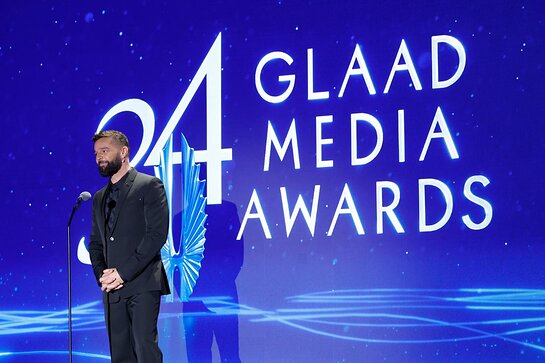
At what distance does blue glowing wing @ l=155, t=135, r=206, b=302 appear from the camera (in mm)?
5383

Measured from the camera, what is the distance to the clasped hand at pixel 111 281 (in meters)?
4.13

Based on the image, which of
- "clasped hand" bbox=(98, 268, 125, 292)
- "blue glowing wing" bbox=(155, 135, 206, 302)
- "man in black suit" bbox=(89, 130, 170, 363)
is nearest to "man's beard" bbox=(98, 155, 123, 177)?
"man in black suit" bbox=(89, 130, 170, 363)

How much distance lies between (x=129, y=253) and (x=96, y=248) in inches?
10.7

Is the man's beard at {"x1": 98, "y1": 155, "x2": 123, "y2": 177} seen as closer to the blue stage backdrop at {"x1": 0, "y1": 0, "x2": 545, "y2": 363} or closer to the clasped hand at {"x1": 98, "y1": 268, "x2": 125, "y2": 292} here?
the clasped hand at {"x1": 98, "y1": 268, "x2": 125, "y2": 292}

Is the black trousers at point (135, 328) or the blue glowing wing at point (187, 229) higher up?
the blue glowing wing at point (187, 229)

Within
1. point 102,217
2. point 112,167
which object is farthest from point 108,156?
point 102,217

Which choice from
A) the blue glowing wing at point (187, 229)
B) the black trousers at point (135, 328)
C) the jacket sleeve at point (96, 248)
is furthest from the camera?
the blue glowing wing at point (187, 229)

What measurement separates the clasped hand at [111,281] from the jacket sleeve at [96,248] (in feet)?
0.58

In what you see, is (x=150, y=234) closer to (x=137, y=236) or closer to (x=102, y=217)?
(x=137, y=236)

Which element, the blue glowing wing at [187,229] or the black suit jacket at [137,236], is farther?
the blue glowing wing at [187,229]

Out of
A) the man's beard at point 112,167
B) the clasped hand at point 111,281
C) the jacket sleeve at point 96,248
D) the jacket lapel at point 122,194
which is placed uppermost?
the man's beard at point 112,167

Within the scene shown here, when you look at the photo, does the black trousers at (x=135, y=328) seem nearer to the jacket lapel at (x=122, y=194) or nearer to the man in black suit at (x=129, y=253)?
the man in black suit at (x=129, y=253)

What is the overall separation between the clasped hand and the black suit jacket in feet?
0.07

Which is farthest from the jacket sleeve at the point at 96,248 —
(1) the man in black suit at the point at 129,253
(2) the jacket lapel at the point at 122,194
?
(2) the jacket lapel at the point at 122,194
